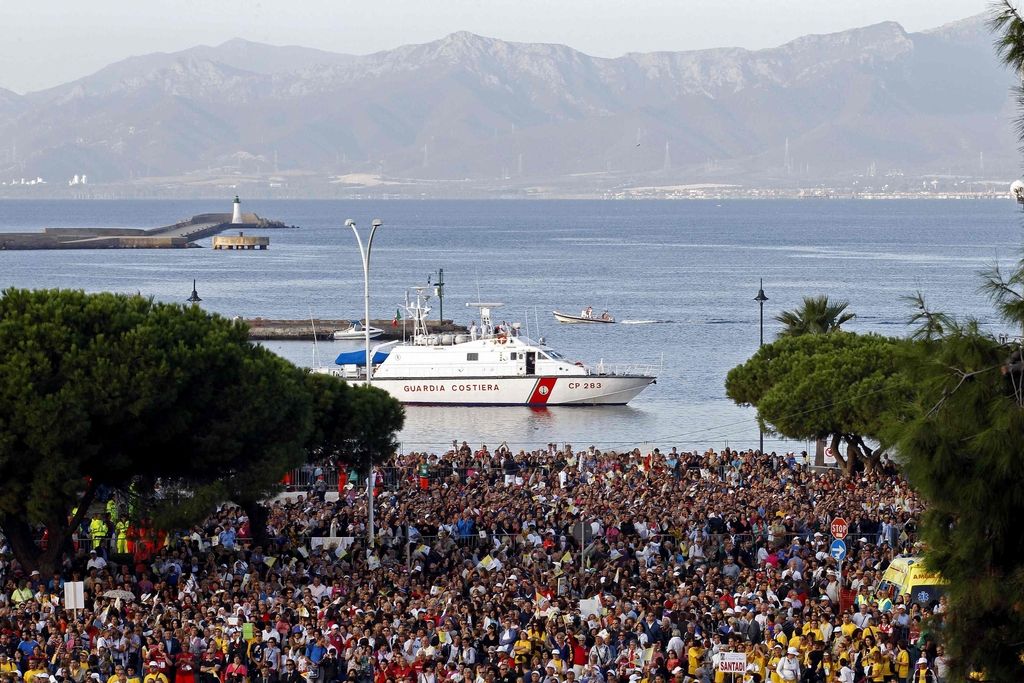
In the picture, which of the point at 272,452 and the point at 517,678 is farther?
the point at 272,452

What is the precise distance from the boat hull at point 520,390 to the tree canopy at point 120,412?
42.1 m

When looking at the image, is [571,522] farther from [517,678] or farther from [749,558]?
[517,678]

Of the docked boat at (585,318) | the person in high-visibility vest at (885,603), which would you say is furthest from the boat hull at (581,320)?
the person in high-visibility vest at (885,603)

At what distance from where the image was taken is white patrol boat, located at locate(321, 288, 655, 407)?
231 feet

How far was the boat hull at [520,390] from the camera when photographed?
230ft

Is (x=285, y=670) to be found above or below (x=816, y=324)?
below

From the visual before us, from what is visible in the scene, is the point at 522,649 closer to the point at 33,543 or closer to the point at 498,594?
the point at 498,594

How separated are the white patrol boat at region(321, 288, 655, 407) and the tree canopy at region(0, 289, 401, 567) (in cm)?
4214

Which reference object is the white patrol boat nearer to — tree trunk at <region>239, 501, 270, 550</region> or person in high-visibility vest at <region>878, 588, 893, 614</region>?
tree trunk at <region>239, 501, 270, 550</region>

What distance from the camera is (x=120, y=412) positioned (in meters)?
24.9

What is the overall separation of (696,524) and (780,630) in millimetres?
8163

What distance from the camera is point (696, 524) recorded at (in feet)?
88.5

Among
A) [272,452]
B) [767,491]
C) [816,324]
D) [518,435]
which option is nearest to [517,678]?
[272,452]

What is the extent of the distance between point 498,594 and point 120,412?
289 inches
